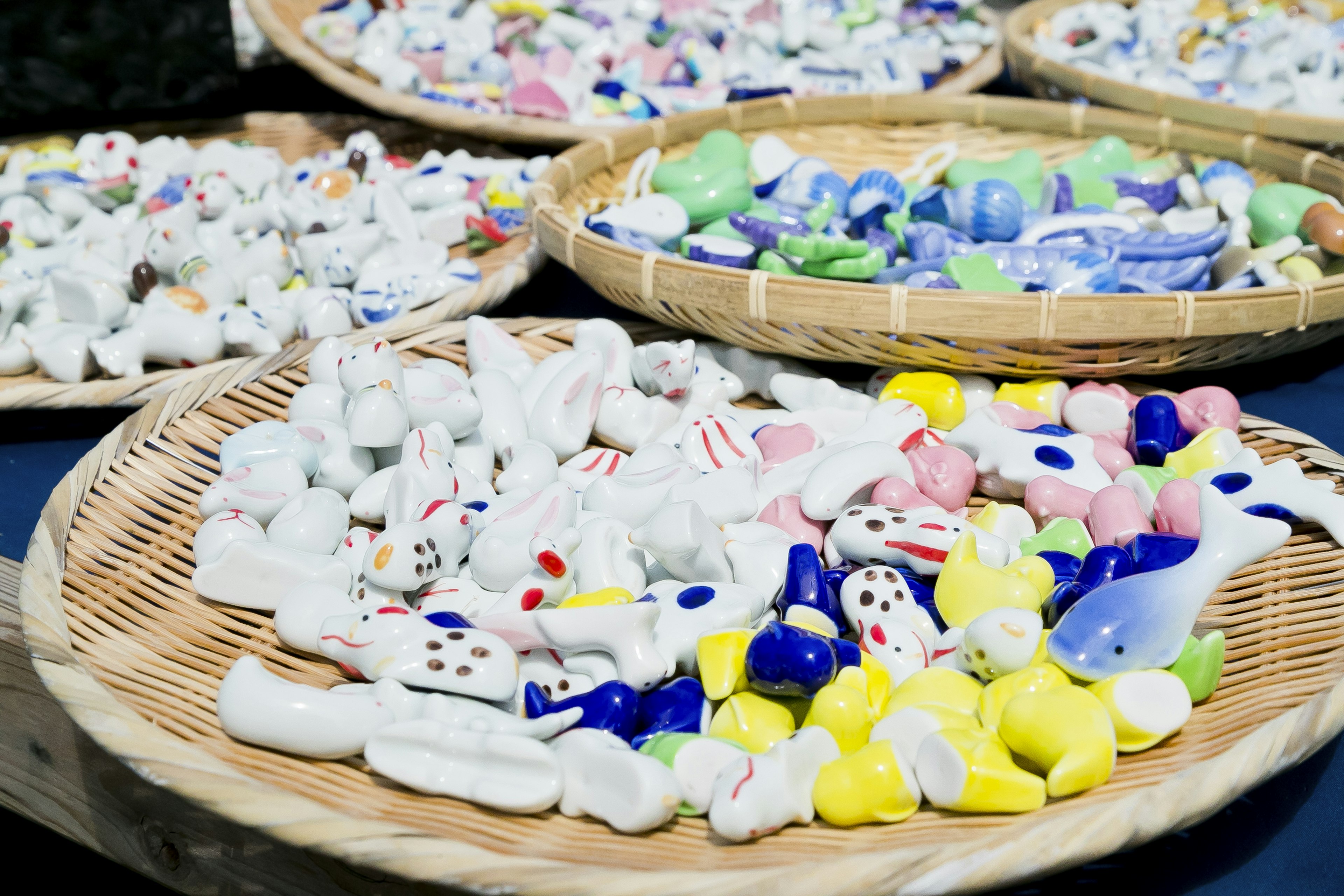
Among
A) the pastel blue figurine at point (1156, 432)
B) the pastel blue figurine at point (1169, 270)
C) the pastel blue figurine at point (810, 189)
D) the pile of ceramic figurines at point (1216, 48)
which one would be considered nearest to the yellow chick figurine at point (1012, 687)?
the pastel blue figurine at point (1156, 432)

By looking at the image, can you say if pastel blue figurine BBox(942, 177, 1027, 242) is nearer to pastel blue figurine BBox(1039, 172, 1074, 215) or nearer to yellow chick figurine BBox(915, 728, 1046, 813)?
pastel blue figurine BBox(1039, 172, 1074, 215)

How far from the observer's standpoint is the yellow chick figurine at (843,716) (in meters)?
0.64

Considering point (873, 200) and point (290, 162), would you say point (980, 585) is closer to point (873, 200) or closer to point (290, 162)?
point (873, 200)

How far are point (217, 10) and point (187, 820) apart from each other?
1321 millimetres

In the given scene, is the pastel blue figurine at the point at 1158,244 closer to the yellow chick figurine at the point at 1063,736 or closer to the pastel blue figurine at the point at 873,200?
the pastel blue figurine at the point at 873,200

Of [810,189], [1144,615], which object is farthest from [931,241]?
[1144,615]

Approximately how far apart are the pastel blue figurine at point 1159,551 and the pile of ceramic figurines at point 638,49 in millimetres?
1012

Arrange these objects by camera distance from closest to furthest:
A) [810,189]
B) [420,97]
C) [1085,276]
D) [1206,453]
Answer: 1. [1206,453]
2. [1085,276]
3. [810,189]
4. [420,97]

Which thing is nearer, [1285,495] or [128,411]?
[1285,495]

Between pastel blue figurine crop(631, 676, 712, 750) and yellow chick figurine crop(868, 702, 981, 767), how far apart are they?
0.10 meters

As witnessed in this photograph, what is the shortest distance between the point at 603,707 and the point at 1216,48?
64.0 inches

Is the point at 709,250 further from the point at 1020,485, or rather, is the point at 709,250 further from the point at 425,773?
the point at 425,773

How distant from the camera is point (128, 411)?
3.78ft

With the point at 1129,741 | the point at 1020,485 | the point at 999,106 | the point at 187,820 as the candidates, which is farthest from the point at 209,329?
the point at 999,106
